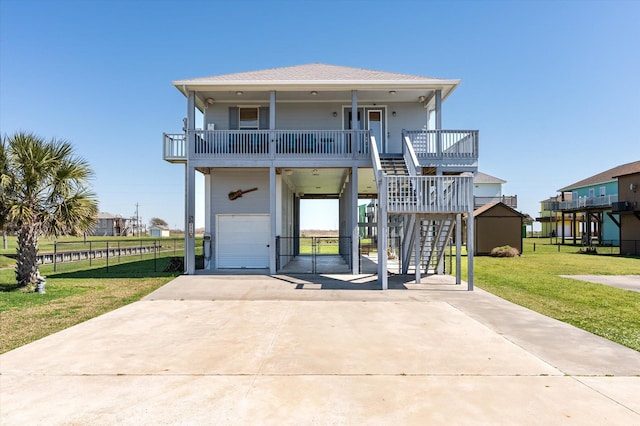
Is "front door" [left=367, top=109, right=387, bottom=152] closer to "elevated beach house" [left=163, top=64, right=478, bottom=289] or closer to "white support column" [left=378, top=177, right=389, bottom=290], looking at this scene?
"elevated beach house" [left=163, top=64, right=478, bottom=289]

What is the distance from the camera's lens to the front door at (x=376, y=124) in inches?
629

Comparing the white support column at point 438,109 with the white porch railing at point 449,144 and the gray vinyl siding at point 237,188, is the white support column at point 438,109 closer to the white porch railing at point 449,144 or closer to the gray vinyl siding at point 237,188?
the white porch railing at point 449,144

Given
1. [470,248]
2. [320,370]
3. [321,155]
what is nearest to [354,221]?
[321,155]

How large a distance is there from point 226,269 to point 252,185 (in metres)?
3.54

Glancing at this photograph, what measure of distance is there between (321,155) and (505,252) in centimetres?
1460

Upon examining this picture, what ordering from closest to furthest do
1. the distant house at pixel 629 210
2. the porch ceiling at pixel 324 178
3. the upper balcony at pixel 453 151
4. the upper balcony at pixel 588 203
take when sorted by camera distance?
1. the upper balcony at pixel 453 151
2. the porch ceiling at pixel 324 178
3. the distant house at pixel 629 210
4. the upper balcony at pixel 588 203

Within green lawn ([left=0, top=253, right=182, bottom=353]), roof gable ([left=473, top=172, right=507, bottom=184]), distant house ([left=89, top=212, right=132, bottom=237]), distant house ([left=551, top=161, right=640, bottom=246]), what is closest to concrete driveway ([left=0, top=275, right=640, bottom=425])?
green lawn ([left=0, top=253, right=182, bottom=353])

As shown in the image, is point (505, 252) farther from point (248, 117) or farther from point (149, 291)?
point (149, 291)

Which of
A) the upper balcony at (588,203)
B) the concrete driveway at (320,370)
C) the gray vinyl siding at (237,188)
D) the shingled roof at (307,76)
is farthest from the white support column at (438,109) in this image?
the upper balcony at (588,203)

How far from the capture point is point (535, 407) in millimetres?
3820

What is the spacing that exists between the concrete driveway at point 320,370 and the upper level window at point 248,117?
9567 millimetres

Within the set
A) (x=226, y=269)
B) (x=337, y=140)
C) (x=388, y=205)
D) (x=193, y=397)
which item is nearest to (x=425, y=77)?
(x=337, y=140)

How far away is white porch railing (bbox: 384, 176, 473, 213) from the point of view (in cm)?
1109

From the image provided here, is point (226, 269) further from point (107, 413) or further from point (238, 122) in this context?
point (107, 413)
